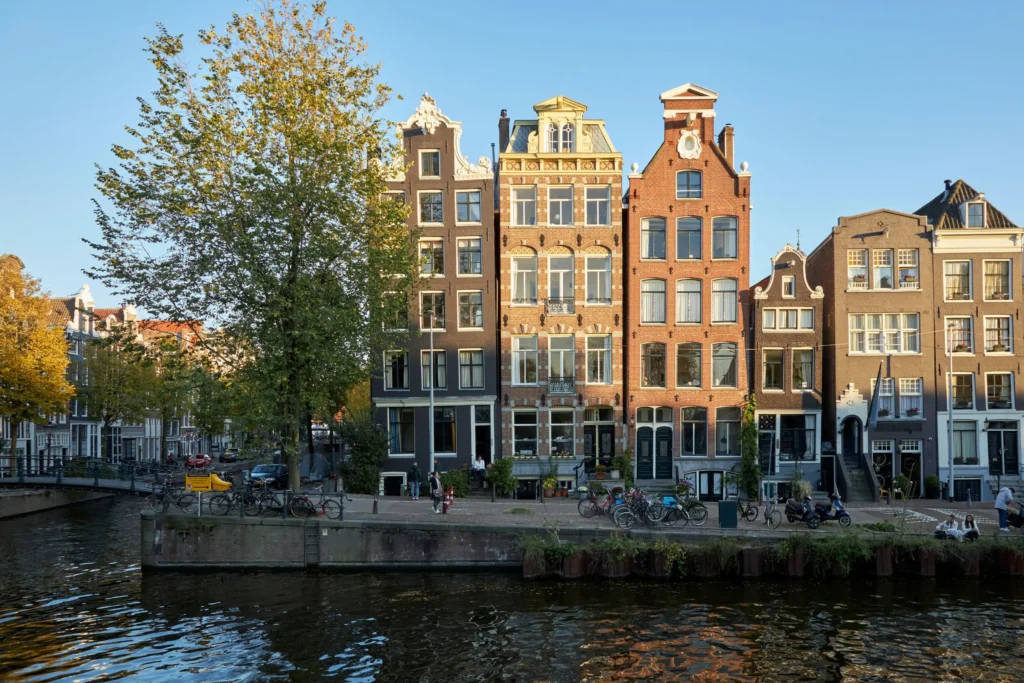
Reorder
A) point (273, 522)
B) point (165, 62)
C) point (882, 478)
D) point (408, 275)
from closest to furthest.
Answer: point (273, 522) → point (165, 62) → point (408, 275) → point (882, 478)

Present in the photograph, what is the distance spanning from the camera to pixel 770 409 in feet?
135

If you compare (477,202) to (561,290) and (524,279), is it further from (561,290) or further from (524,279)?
(561,290)

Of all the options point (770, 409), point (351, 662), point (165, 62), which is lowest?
point (351, 662)

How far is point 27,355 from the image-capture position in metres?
47.8

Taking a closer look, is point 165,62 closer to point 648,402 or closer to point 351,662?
point 351,662

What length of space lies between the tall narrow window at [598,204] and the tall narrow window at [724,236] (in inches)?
215

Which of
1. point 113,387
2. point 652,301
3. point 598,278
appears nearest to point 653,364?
point 652,301

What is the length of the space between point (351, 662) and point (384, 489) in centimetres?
2294

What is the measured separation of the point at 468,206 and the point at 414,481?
14.1m

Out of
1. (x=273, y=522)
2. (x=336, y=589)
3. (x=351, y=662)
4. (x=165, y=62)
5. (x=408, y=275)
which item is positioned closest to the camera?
(x=351, y=662)

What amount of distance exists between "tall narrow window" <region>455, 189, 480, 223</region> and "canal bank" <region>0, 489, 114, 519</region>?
1068 inches

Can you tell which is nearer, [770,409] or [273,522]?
[273,522]

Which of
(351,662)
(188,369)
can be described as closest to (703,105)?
(188,369)

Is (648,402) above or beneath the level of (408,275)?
beneath
